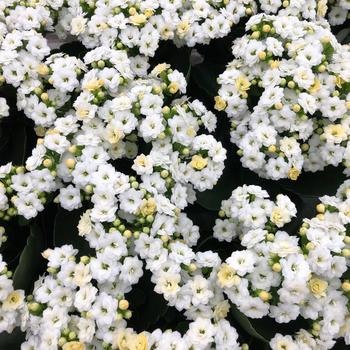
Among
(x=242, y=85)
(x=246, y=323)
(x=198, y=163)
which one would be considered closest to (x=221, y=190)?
(x=198, y=163)

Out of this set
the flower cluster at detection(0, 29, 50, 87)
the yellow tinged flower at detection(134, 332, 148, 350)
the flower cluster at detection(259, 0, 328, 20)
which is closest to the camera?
the yellow tinged flower at detection(134, 332, 148, 350)

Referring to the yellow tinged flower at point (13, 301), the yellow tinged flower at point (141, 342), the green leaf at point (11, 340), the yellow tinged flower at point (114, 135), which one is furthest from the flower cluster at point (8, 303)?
the yellow tinged flower at point (114, 135)

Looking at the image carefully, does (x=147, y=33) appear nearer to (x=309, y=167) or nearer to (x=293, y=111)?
(x=293, y=111)

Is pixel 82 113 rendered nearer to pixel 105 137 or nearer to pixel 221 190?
pixel 105 137

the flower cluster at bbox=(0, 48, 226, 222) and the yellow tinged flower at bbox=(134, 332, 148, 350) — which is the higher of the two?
the flower cluster at bbox=(0, 48, 226, 222)

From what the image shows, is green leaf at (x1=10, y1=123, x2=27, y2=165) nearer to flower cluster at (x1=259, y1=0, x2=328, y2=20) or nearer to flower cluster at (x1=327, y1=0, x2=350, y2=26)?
flower cluster at (x1=259, y1=0, x2=328, y2=20)

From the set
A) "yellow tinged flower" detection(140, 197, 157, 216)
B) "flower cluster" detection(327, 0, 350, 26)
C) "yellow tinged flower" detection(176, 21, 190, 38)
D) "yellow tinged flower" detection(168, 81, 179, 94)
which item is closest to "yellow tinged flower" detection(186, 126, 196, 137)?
"yellow tinged flower" detection(168, 81, 179, 94)

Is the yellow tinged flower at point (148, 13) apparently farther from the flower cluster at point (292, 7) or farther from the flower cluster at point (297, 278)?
the flower cluster at point (297, 278)
